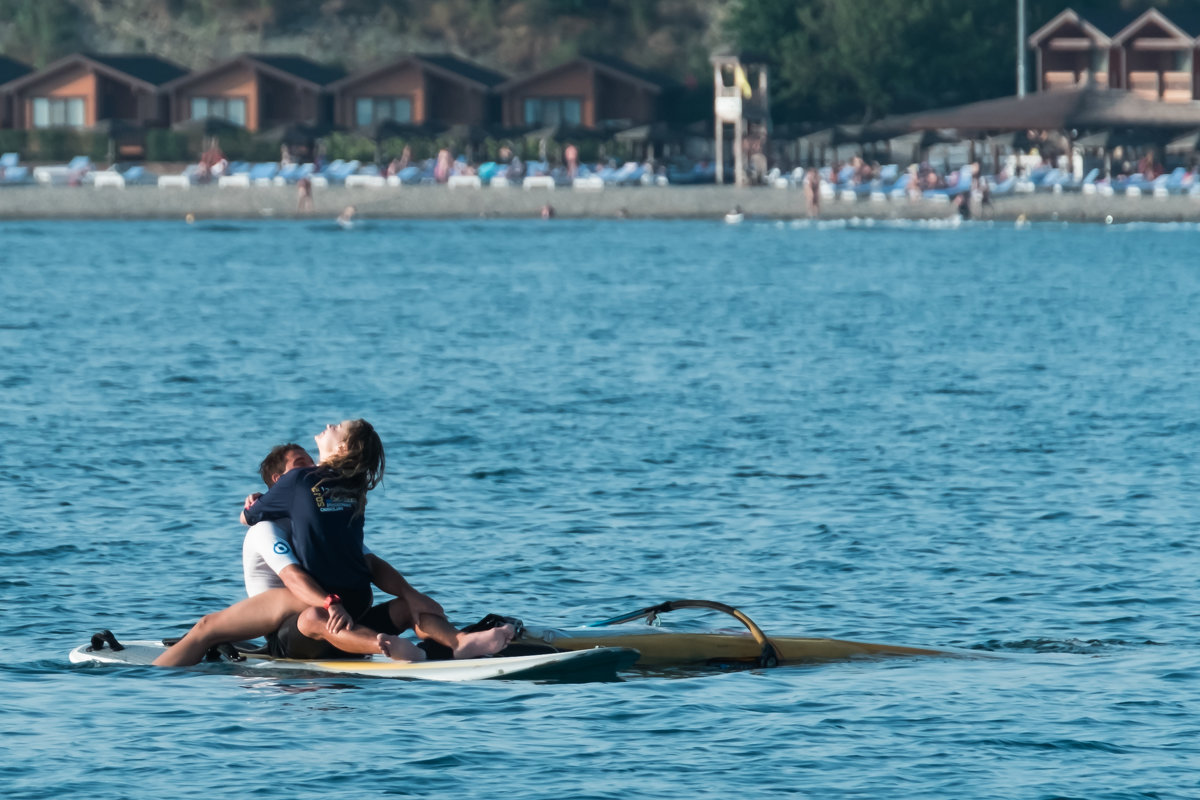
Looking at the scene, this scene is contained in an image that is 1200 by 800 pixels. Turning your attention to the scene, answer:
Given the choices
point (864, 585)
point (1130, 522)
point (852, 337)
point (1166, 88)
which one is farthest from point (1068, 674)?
point (1166, 88)

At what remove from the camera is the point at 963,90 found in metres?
88.2

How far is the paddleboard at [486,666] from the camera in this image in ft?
40.8

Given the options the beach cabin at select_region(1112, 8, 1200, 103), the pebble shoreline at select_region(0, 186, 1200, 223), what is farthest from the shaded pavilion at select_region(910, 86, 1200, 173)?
the beach cabin at select_region(1112, 8, 1200, 103)

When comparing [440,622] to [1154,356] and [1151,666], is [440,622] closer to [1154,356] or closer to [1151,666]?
[1151,666]

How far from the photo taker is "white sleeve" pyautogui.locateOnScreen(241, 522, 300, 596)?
11.8 metres

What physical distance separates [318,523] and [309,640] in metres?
1.07

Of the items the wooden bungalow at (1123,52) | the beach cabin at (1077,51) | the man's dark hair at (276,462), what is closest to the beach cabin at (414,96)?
the beach cabin at (1077,51)

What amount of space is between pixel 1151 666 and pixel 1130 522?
6103 millimetres

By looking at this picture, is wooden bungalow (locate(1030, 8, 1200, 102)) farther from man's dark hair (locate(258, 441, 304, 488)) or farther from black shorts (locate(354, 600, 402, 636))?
man's dark hair (locate(258, 441, 304, 488))

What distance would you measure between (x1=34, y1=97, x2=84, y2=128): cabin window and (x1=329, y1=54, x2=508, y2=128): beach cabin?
39.4 feet

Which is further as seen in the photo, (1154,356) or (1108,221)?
(1108,221)

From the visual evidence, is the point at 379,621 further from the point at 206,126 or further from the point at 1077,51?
the point at 1077,51

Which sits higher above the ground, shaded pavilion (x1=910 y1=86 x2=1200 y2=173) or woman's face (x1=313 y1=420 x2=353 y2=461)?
shaded pavilion (x1=910 y1=86 x2=1200 y2=173)

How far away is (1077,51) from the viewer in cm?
8644
